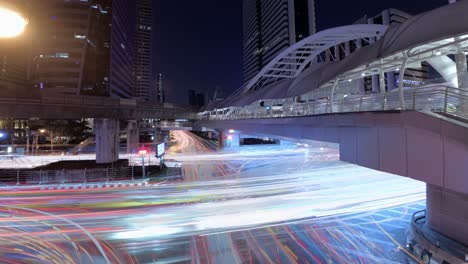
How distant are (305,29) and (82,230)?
125449 mm

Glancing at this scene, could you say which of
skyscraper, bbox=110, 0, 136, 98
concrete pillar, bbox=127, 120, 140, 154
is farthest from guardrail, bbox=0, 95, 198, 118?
skyscraper, bbox=110, 0, 136, 98

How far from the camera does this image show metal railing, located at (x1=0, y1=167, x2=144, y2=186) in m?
20.8

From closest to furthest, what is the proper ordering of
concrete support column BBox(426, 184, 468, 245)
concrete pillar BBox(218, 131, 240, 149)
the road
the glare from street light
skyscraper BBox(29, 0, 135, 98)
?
the glare from street light, concrete support column BBox(426, 184, 468, 245), the road, concrete pillar BBox(218, 131, 240, 149), skyscraper BBox(29, 0, 135, 98)

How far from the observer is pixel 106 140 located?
30.7 metres

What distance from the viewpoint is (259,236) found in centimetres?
1048

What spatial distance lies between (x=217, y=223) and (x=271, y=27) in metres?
134

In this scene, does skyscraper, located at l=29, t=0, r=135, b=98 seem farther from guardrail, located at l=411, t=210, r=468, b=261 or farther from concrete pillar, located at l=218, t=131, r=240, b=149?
guardrail, located at l=411, t=210, r=468, b=261

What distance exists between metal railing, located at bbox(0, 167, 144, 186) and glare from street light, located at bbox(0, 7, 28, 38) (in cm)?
2097

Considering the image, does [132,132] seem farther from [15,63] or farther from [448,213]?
[448,213]

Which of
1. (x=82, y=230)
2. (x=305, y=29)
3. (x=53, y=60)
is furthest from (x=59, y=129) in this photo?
(x=305, y=29)

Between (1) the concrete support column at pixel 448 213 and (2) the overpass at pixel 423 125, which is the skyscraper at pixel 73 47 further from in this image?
(1) the concrete support column at pixel 448 213

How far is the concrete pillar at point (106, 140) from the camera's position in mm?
30312

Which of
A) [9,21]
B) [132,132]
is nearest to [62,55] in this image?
[132,132]

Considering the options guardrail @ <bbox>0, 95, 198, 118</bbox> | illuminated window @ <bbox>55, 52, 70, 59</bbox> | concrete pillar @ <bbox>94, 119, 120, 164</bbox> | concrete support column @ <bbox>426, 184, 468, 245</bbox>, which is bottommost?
concrete support column @ <bbox>426, 184, 468, 245</bbox>
